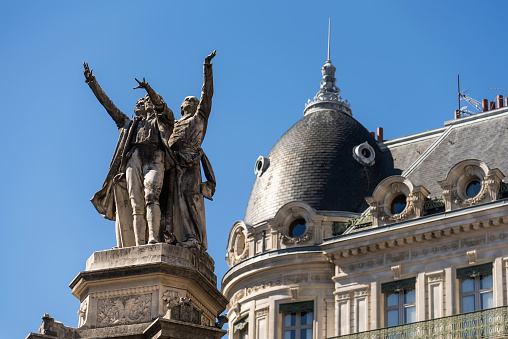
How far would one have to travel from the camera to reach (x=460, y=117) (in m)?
56.6

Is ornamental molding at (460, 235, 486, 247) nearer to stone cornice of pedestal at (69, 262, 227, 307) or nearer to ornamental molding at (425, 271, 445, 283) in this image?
ornamental molding at (425, 271, 445, 283)

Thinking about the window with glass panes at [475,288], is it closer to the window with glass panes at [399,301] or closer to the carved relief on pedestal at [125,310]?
the window with glass panes at [399,301]

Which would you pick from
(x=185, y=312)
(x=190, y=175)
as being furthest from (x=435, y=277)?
(x=185, y=312)

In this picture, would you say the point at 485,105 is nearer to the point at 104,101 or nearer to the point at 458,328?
the point at 458,328

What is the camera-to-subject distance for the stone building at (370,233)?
153ft

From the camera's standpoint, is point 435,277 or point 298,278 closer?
point 435,277

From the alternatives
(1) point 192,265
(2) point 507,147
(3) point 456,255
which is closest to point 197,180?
(1) point 192,265

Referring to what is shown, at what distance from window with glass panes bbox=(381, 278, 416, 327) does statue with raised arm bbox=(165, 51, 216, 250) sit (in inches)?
1168

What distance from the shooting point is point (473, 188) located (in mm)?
47781

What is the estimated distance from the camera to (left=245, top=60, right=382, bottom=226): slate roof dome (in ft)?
174

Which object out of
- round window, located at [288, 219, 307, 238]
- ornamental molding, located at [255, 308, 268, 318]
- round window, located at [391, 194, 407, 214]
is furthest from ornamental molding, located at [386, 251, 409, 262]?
ornamental molding, located at [255, 308, 268, 318]

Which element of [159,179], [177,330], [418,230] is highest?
[418,230]

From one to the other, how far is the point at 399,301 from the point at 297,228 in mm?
5856

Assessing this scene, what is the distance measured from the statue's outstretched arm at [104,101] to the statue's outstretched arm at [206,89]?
1.02 metres
